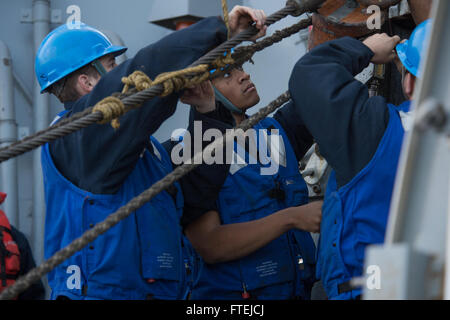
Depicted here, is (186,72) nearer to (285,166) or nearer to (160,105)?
(160,105)

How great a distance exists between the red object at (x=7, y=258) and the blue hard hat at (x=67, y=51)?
1.55 metres

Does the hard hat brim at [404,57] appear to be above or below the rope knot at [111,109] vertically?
above

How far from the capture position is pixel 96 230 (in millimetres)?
1812

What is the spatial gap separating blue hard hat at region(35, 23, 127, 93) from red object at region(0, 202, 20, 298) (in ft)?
5.07

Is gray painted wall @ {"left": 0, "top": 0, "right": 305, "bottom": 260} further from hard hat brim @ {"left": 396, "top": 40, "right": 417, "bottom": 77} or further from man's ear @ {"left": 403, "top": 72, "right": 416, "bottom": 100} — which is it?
man's ear @ {"left": 403, "top": 72, "right": 416, "bottom": 100}

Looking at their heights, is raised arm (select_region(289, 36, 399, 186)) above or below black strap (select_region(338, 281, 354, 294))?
above

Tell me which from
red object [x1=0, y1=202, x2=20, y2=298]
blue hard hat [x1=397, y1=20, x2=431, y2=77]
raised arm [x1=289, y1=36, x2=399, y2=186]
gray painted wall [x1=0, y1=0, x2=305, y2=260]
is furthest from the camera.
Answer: gray painted wall [x1=0, y1=0, x2=305, y2=260]

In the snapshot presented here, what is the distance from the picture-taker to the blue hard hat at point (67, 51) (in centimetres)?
265

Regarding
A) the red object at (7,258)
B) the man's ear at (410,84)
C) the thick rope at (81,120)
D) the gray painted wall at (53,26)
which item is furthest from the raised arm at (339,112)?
the gray painted wall at (53,26)

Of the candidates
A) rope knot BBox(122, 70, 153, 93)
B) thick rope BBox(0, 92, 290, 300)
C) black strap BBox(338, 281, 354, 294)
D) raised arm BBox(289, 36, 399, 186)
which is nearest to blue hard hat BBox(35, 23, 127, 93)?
rope knot BBox(122, 70, 153, 93)

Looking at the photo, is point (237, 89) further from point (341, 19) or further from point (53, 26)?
point (53, 26)

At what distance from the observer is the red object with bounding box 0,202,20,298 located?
13.2ft

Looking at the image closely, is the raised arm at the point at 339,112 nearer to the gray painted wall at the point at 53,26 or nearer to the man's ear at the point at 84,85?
the man's ear at the point at 84,85

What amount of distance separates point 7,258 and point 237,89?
6.57ft
